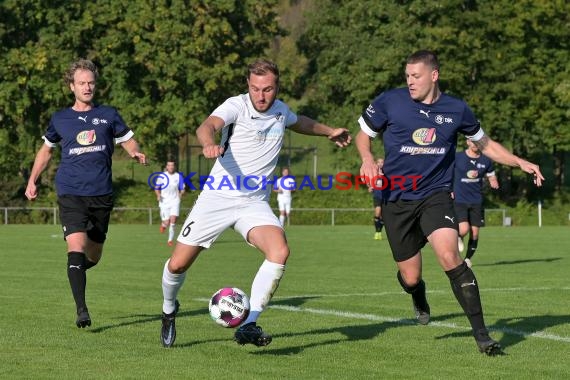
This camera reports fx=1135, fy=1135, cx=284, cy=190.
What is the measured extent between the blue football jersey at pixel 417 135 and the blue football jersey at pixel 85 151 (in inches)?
105

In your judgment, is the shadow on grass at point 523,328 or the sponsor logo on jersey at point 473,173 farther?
the sponsor logo on jersey at point 473,173

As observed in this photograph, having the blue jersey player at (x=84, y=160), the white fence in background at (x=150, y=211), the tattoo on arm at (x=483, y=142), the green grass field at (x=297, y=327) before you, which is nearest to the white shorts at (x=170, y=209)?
the green grass field at (x=297, y=327)

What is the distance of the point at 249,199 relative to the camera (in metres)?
8.74

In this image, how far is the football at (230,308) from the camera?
844 cm

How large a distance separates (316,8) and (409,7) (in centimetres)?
805

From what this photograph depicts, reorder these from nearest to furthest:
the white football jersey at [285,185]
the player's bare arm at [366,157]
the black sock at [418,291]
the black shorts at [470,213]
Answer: the player's bare arm at [366,157] < the black sock at [418,291] < the black shorts at [470,213] < the white football jersey at [285,185]

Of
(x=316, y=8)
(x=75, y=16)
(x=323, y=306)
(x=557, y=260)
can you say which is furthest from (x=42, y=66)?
(x=323, y=306)

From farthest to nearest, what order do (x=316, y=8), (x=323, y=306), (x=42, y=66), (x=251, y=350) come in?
(x=316, y=8) < (x=42, y=66) < (x=323, y=306) < (x=251, y=350)

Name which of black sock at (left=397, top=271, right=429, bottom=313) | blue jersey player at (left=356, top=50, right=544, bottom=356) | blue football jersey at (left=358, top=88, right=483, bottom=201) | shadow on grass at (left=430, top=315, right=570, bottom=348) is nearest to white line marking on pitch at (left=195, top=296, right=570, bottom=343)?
shadow on grass at (left=430, top=315, right=570, bottom=348)

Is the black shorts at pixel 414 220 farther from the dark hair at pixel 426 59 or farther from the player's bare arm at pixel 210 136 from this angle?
the player's bare arm at pixel 210 136

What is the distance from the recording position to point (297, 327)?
33.2 feet

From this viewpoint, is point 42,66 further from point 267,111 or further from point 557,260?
point 267,111

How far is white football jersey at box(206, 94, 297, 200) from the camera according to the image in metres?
8.64

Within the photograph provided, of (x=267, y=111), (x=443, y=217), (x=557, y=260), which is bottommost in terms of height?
(x=557, y=260)
